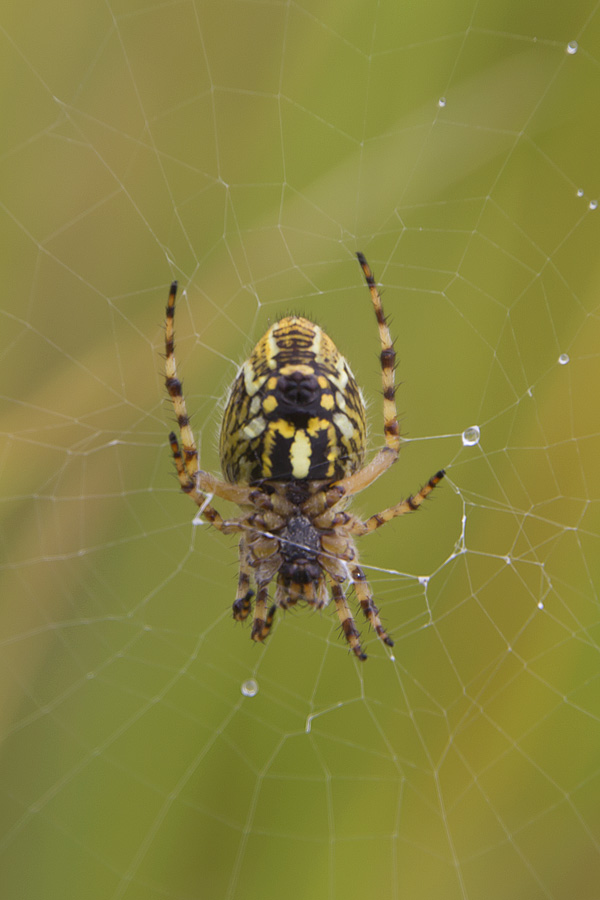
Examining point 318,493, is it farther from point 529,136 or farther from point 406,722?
point 529,136

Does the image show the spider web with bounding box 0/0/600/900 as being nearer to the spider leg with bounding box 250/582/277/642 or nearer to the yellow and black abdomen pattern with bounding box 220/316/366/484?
the spider leg with bounding box 250/582/277/642

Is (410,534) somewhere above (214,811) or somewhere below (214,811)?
above

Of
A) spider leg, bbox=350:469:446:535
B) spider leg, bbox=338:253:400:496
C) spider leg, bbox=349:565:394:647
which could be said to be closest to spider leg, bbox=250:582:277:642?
spider leg, bbox=349:565:394:647

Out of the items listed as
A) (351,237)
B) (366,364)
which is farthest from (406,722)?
(351,237)

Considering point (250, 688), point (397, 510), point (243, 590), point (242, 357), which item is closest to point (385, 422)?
point (397, 510)

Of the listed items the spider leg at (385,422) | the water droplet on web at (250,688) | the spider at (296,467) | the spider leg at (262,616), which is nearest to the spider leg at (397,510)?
the spider at (296,467)

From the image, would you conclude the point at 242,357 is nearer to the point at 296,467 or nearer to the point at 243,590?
the point at 296,467

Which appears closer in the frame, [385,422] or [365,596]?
[385,422]

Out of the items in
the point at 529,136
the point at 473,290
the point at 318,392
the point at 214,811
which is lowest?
the point at 214,811
